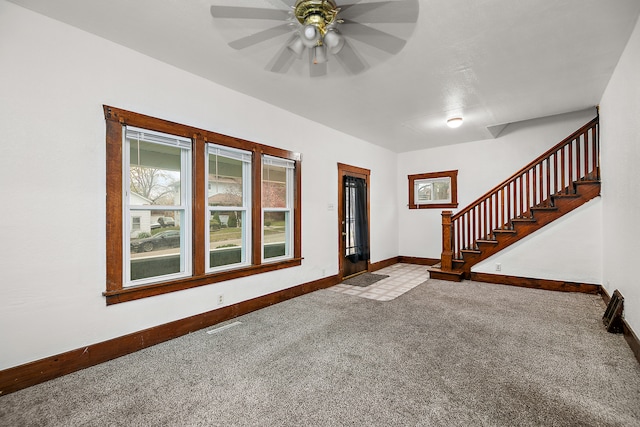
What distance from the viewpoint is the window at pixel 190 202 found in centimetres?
259

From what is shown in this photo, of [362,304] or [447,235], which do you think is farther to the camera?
[447,235]

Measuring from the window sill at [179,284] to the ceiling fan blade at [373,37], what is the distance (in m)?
2.82

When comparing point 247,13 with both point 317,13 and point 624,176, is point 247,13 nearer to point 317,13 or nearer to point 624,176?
point 317,13

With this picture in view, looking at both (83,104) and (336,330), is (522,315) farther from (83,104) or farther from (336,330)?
(83,104)

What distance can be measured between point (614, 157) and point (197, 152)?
4.82 metres

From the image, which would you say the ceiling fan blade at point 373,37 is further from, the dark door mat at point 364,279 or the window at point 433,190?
the window at point 433,190

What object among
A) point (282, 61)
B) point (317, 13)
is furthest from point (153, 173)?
point (317, 13)

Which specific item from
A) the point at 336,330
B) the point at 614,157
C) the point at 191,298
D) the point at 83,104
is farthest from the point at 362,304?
the point at 83,104

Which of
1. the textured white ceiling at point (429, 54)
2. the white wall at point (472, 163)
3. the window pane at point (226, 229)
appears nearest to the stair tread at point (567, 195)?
the white wall at point (472, 163)

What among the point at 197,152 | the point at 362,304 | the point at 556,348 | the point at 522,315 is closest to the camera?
the point at 556,348

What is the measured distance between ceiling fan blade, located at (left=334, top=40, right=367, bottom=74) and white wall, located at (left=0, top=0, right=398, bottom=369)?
1.64 m

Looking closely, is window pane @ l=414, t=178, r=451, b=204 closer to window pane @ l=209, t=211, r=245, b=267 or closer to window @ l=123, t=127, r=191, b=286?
window pane @ l=209, t=211, r=245, b=267

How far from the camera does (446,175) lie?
6.58 metres

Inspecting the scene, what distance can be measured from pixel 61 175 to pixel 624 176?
17.1 feet
